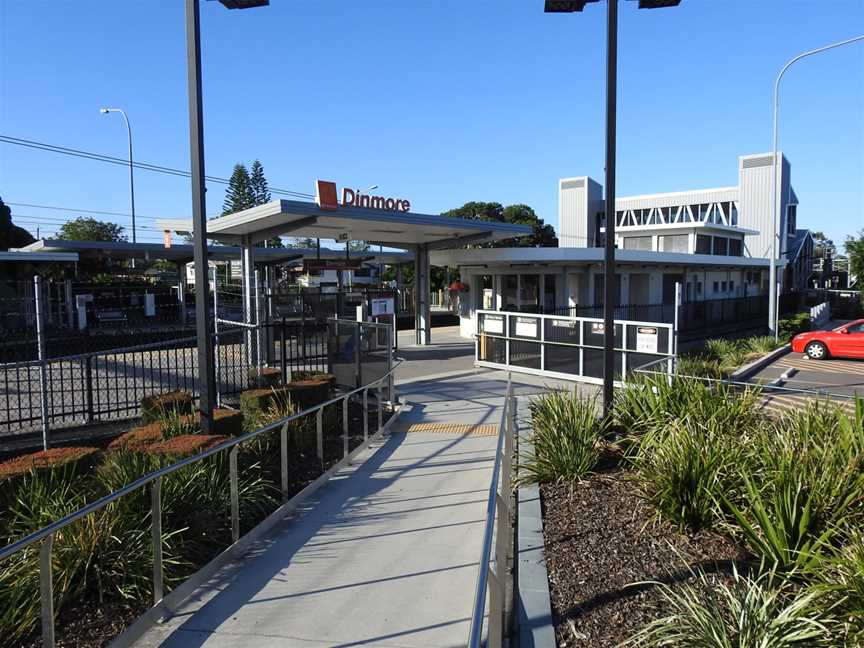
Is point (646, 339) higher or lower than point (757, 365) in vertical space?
A: higher

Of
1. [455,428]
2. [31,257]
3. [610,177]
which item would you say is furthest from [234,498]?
[31,257]

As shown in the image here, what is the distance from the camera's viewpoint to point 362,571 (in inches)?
196

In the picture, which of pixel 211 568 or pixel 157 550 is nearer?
pixel 157 550

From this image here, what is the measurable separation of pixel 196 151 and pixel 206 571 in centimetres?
445

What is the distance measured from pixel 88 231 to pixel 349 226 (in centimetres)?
6155

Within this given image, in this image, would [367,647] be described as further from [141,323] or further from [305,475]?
[141,323]

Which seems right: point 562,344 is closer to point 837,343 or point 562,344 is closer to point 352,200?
point 352,200

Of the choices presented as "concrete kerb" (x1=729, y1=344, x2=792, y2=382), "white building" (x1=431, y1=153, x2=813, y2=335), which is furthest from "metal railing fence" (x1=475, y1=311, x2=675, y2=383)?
"white building" (x1=431, y1=153, x2=813, y2=335)

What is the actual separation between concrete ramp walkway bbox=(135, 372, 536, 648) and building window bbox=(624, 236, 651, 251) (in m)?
34.7

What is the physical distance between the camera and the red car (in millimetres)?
20703

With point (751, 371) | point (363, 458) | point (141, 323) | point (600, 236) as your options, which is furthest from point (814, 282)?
point (363, 458)

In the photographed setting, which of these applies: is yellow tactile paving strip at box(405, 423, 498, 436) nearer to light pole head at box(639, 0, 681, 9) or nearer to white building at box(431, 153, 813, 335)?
light pole head at box(639, 0, 681, 9)

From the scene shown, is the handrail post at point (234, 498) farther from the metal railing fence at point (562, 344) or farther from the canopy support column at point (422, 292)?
the canopy support column at point (422, 292)

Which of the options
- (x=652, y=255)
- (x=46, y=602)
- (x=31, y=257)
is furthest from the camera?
(x=652, y=255)
